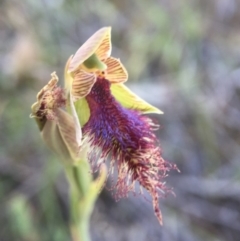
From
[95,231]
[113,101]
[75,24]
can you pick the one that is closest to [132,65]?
[75,24]

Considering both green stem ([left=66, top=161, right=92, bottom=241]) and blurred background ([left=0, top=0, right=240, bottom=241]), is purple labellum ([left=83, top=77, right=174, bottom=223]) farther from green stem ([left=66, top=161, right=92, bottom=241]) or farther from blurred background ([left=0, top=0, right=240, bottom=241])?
blurred background ([left=0, top=0, right=240, bottom=241])

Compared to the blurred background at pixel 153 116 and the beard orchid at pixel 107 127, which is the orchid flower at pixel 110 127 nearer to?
the beard orchid at pixel 107 127

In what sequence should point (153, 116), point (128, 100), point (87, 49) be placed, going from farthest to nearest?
point (153, 116) → point (128, 100) → point (87, 49)

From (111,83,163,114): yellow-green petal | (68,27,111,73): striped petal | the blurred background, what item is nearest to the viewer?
(68,27,111,73): striped petal

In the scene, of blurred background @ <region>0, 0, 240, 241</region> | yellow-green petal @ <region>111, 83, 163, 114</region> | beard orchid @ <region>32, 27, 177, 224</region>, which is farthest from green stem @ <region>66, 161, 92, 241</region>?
blurred background @ <region>0, 0, 240, 241</region>

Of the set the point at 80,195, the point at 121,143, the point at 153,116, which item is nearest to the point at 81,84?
the point at 121,143

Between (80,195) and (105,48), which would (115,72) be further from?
(80,195)

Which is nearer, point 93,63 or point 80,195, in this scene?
point 93,63

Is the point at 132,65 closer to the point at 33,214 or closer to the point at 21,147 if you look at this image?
the point at 21,147
